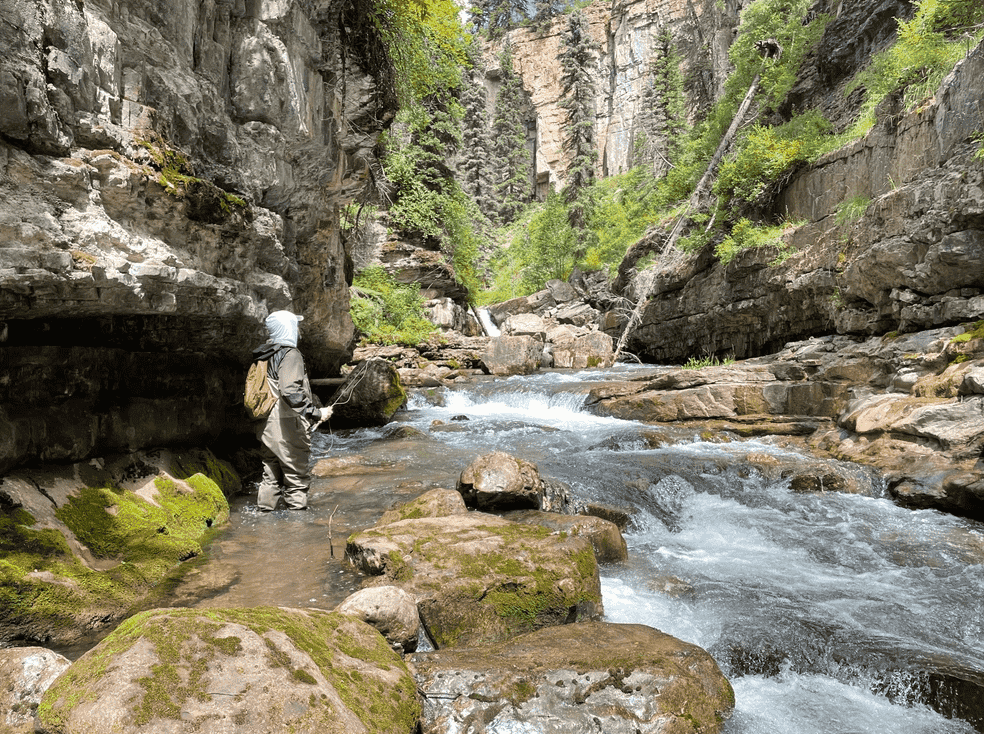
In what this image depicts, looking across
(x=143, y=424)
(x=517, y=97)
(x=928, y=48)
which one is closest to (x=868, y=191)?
(x=928, y=48)

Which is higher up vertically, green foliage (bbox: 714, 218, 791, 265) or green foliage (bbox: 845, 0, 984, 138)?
green foliage (bbox: 845, 0, 984, 138)

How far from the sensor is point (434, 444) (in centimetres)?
953

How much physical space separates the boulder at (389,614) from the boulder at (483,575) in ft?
0.92

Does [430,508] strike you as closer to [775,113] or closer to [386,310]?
[386,310]

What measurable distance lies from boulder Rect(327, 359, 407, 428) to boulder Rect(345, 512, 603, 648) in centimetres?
713

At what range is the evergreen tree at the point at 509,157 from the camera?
5069 cm

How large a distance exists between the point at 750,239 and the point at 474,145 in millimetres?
31302

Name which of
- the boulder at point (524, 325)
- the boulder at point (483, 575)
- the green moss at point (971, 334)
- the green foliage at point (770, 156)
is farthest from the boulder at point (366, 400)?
the boulder at point (524, 325)

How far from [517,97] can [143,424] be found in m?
56.6

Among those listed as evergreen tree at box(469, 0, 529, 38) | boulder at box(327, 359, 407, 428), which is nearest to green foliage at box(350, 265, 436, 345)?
boulder at box(327, 359, 407, 428)

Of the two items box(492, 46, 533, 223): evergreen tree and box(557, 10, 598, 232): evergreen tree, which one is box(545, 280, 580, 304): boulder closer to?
box(557, 10, 598, 232): evergreen tree

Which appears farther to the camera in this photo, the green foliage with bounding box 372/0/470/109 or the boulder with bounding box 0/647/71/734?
the green foliage with bounding box 372/0/470/109

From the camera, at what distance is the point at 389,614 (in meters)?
3.00

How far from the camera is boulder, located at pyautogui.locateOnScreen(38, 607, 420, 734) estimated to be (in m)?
1.74
